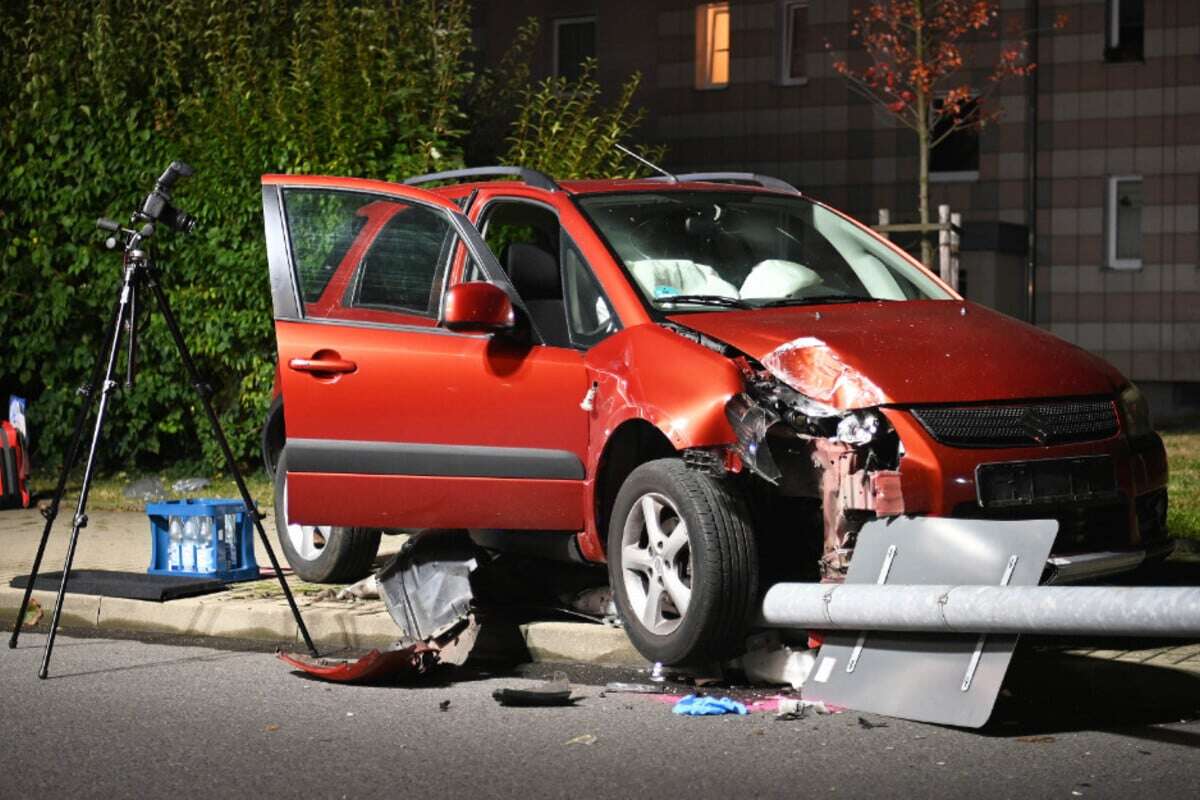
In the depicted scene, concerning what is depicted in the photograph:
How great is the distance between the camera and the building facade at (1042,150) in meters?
27.4

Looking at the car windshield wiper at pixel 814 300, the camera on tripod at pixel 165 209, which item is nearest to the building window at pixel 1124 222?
the car windshield wiper at pixel 814 300

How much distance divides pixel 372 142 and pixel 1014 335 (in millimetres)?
6964

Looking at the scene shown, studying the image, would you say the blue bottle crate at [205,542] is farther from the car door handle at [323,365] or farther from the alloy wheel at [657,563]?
the alloy wheel at [657,563]

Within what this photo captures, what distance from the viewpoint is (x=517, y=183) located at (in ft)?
28.4

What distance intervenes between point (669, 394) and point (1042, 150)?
72.7 ft

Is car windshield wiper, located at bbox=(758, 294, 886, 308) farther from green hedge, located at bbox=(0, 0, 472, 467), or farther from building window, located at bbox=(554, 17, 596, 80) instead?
building window, located at bbox=(554, 17, 596, 80)

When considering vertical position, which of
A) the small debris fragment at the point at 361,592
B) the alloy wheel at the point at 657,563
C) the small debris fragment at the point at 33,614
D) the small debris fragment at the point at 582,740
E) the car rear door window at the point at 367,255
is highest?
the car rear door window at the point at 367,255

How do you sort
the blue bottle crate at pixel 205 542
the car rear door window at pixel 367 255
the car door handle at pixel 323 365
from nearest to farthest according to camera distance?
1. the car door handle at pixel 323 365
2. the car rear door window at pixel 367 255
3. the blue bottle crate at pixel 205 542

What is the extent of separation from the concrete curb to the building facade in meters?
20.6

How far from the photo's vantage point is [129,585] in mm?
9109

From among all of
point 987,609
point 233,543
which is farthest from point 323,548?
point 987,609

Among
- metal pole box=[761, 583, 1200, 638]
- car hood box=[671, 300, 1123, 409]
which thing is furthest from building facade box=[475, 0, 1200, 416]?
metal pole box=[761, 583, 1200, 638]

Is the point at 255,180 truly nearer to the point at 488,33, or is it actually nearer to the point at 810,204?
the point at 810,204

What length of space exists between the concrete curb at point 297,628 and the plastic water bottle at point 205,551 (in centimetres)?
58
